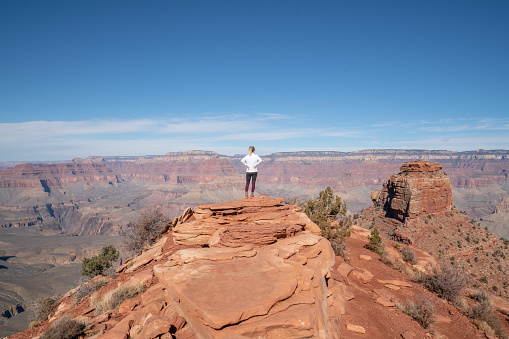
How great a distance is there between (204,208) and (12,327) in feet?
134

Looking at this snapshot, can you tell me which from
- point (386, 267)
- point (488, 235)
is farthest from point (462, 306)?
point (488, 235)

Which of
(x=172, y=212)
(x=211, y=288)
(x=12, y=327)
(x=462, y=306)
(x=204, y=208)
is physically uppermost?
(x=204, y=208)

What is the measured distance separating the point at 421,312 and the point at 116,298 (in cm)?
1136

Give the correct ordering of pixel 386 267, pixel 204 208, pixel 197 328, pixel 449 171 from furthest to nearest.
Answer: pixel 449 171 < pixel 386 267 < pixel 204 208 < pixel 197 328

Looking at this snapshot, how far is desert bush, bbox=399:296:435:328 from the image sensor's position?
8250 millimetres

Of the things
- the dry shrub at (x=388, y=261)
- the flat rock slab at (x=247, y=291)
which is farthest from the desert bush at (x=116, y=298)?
the dry shrub at (x=388, y=261)

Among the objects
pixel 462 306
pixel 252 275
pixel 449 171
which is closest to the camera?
pixel 252 275

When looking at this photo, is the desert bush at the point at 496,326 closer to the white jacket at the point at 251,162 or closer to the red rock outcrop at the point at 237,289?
the red rock outcrop at the point at 237,289

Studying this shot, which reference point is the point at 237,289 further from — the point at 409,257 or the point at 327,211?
the point at 409,257

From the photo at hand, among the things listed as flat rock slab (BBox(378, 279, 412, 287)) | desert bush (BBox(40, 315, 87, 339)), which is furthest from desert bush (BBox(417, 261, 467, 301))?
desert bush (BBox(40, 315, 87, 339))

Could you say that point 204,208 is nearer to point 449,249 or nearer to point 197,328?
point 197,328

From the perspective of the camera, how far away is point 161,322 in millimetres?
5551

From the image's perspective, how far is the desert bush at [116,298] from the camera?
8062 mm

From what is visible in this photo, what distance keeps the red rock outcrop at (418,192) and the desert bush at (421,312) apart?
32.0m
